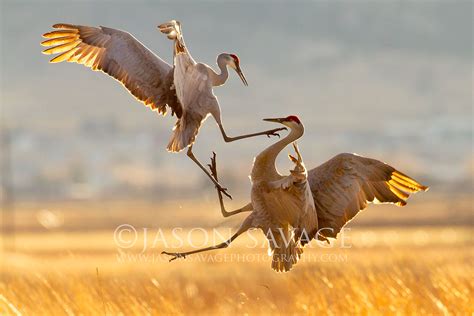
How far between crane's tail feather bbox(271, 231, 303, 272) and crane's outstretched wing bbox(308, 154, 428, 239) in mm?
324

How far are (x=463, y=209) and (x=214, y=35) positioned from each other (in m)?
121

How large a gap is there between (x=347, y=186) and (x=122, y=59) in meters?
2.40

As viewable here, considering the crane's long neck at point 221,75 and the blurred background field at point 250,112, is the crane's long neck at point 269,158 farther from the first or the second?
the blurred background field at point 250,112

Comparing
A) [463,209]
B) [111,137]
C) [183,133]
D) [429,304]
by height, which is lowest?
[111,137]

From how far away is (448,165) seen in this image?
142 metres

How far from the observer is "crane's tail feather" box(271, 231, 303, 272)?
358 inches

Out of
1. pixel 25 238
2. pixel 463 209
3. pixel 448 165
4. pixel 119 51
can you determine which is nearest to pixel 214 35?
pixel 448 165

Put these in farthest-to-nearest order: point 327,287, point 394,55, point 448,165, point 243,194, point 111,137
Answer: point 394,55 < point 111,137 < point 448,165 < point 243,194 < point 327,287

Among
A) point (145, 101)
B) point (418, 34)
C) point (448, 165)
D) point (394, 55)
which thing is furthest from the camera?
point (418, 34)

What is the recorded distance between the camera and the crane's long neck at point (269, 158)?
8.70 metres

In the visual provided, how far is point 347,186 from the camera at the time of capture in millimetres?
9297

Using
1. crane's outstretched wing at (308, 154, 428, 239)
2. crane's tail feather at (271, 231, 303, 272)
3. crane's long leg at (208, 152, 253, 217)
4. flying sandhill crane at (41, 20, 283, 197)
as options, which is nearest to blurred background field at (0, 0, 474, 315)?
flying sandhill crane at (41, 20, 283, 197)

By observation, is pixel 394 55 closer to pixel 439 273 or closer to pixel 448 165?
pixel 448 165

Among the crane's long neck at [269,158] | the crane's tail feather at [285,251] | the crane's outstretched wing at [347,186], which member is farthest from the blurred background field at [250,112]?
the crane's long neck at [269,158]
